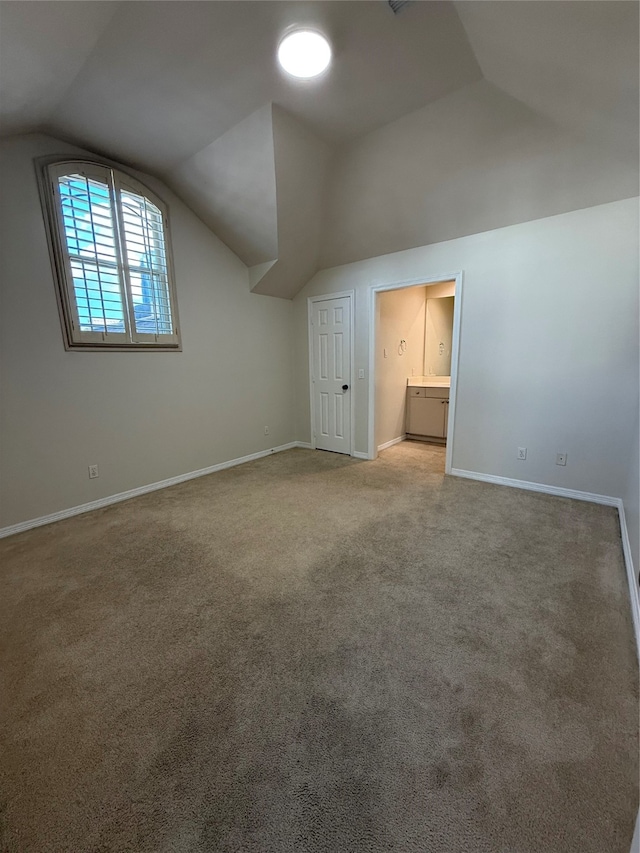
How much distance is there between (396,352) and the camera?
479 cm

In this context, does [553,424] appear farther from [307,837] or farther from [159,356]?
[159,356]

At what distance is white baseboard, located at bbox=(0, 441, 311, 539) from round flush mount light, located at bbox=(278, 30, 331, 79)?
3.52m

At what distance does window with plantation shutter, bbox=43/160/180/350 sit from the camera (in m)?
2.74

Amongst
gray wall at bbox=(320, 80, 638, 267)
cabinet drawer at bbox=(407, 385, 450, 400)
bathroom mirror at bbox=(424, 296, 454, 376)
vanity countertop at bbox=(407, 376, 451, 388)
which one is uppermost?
gray wall at bbox=(320, 80, 638, 267)

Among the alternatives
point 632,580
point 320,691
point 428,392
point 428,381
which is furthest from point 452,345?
point 320,691

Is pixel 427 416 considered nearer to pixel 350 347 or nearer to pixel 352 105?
pixel 350 347

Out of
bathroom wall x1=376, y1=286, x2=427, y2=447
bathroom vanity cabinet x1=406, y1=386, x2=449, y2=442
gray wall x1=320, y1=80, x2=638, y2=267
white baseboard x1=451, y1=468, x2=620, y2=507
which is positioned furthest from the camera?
bathroom vanity cabinet x1=406, y1=386, x2=449, y2=442

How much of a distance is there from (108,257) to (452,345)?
3.41 m

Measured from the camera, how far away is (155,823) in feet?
3.24

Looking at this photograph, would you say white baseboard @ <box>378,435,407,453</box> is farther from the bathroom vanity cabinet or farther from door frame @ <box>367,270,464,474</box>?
door frame @ <box>367,270,464,474</box>

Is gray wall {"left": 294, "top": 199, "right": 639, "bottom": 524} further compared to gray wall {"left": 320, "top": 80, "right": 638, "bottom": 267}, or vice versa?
gray wall {"left": 294, "top": 199, "right": 639, "bottom": 524}

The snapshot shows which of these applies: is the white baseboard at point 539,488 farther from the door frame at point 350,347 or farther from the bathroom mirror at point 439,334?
the bathroom mirror at point 439,334

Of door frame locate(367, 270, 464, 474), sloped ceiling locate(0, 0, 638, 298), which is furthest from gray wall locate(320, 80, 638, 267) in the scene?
door frame locate(367, 270, 464, 474)

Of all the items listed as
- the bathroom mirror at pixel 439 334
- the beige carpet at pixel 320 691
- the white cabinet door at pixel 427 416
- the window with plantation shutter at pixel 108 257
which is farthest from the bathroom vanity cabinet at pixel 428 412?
the window with plantation shutter at pixel 108 257
